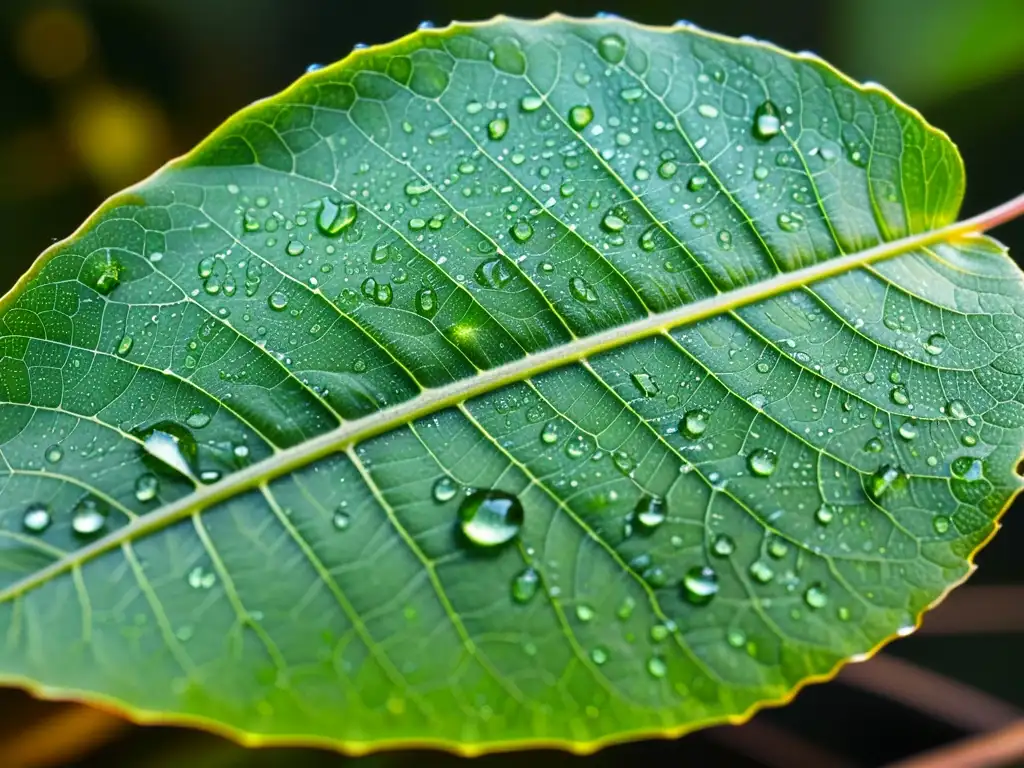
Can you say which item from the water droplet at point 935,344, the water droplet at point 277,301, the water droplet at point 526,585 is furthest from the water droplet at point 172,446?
the water droplet at point 935,344

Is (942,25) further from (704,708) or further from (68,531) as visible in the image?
(68,531)

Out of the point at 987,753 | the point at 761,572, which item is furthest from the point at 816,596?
the point at 987,753

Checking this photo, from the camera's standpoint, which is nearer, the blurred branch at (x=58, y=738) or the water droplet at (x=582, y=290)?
the water droplet at (x=582, y=290)

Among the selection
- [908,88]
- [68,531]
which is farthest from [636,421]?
[908,88]

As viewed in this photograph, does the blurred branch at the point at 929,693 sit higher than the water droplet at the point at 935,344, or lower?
lower

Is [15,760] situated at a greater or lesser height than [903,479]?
lesser

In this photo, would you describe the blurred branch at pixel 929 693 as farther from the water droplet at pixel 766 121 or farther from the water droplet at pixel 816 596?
the water droplet at pixel 766 121
